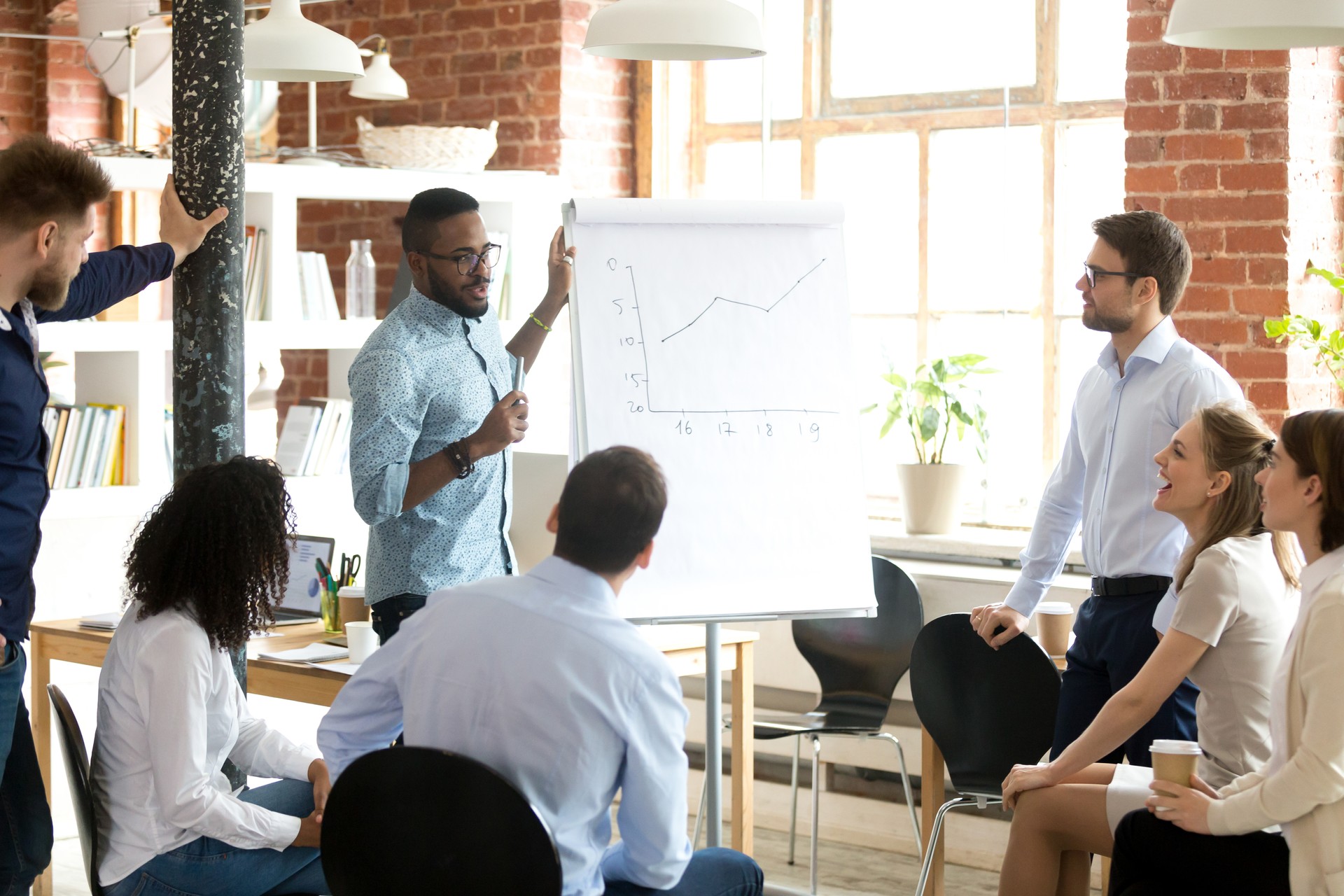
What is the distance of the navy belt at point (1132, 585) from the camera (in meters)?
2.93

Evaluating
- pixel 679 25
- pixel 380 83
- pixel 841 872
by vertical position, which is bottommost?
pixel 841 872

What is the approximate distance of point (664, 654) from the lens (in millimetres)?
3215

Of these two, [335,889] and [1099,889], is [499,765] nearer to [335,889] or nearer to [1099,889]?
[335,889]

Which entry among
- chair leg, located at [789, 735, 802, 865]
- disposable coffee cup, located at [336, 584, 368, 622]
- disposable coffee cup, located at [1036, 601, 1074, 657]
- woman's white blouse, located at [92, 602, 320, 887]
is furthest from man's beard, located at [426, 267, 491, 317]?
chair leg, located at [789, 735, 802, 865]

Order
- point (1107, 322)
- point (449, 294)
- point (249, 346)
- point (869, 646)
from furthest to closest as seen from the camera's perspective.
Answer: point (249, 346) → point (869, 646) → point (1107, 322) → point (449, 294)

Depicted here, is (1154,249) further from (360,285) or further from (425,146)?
(360,285)

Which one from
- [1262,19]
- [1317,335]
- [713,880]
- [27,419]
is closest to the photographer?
[713,880]

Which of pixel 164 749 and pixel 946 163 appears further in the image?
pixel 946 163

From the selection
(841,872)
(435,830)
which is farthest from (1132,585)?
(435,830)

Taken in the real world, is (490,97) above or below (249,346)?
above

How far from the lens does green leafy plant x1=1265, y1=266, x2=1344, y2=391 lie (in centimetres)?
339

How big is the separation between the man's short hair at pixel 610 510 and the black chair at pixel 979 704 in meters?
1.41

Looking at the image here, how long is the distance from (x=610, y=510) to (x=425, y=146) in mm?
3098

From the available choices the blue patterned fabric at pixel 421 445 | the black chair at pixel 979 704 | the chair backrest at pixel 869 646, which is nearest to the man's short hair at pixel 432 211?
the blue patterned fabric at pixel 421 445
